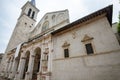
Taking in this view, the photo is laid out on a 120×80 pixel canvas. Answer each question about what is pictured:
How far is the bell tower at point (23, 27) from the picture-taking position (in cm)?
2203

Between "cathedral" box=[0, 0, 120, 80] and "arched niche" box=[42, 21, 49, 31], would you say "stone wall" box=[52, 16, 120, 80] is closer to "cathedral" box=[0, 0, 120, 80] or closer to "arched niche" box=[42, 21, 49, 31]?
"cathedral" box=[0, 0, 120, 80]

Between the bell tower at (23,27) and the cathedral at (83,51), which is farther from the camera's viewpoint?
the bell tower at (23,27)

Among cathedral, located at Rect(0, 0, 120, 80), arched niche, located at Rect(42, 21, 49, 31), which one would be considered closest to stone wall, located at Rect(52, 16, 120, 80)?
cathedral, located at Rect(0, 0, 120, 80)

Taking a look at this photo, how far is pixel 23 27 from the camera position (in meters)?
23.8

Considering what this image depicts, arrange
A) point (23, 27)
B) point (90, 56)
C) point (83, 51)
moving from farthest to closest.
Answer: point (23, 27)
point (83, 51)
point (90, 56)

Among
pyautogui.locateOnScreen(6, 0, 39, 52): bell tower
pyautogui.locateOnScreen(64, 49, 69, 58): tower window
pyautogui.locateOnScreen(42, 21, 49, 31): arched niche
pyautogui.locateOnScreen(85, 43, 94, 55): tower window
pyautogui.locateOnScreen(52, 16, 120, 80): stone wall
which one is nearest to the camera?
pyautogui.locateOnScreen(52, 16, 120, 80): stone wall

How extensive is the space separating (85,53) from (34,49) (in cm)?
890

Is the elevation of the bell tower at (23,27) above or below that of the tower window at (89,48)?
above

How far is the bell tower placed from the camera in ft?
72.3

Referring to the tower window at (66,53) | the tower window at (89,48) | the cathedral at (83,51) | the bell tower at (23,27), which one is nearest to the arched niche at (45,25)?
the cathedral at (83,51)

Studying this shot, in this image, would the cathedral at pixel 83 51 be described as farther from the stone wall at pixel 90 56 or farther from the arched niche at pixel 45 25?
the arched niche at pixel 45 25

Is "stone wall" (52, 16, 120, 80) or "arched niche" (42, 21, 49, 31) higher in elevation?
"arched niche" (42, 21, 49, 31)

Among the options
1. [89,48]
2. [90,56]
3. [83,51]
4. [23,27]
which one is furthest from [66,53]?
[23,27]

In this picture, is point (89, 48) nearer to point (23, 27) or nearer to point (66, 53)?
point (66, 53)
